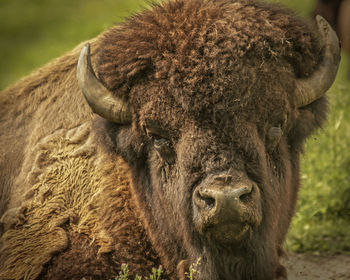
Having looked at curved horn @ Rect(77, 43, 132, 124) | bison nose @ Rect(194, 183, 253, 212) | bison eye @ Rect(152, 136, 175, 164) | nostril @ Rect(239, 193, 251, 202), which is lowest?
nostril @ Rect(239, 193, 251, 202)

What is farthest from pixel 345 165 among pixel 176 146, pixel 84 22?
A: pixel 84 22

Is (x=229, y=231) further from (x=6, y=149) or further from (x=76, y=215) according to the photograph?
(x=6, y=149)

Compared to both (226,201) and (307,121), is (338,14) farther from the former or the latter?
(226,201)

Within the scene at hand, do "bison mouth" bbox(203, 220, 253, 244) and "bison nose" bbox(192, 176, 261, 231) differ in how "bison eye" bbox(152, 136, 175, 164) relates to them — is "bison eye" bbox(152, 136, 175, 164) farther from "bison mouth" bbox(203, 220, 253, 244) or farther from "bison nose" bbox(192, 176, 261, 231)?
"bison mouth" bbox(203, 220, 253, 244)

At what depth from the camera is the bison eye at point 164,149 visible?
442cm

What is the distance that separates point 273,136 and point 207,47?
30.6 inches

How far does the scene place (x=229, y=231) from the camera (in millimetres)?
4043

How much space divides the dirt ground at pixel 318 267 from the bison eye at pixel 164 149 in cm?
204

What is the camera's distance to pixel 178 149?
433 centimetres

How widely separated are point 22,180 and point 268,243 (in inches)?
84.6

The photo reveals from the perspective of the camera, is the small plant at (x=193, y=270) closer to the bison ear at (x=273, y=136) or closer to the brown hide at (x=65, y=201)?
the brown hide at (x=65, y=201)

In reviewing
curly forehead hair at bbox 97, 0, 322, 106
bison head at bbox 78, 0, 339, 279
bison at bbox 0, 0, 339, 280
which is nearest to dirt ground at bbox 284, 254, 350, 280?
bison at bbox 0, 0, 339, 280

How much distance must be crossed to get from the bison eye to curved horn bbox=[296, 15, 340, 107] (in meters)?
1.00

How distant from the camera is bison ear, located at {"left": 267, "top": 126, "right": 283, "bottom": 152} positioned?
4.41m
